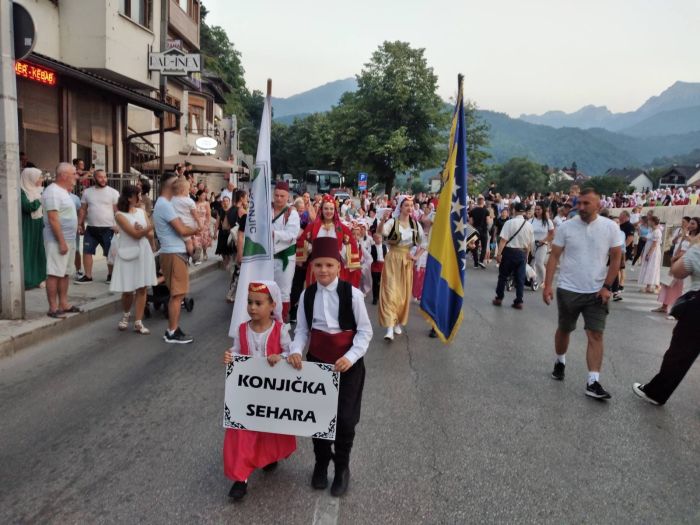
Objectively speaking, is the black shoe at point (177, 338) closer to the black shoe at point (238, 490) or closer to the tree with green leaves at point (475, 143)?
the black shoe at point (238, 490)

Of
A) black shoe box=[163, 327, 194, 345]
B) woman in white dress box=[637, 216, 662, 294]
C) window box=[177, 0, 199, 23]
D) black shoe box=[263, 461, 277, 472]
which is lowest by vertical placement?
black shoe box=[163, 327, 194, 345]

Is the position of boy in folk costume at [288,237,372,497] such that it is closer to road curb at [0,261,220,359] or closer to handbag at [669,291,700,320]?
handbag at [669,291,700,320]

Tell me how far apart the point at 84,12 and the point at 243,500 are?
15.3 metres

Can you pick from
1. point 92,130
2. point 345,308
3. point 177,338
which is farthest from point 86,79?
point 345,308

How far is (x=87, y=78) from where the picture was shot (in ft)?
43.4

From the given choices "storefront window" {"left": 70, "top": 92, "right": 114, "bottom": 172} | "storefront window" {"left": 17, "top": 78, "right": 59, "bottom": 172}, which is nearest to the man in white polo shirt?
"storefront window" {"left": 17, "top": 78, "right": 59, "bottom": 172}

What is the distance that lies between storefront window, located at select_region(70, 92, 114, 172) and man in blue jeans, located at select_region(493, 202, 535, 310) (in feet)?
38.3

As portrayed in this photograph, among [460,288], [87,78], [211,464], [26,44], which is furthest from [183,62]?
[211,464]

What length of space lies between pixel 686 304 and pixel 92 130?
52.6ft

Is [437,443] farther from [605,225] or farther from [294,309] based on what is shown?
[294,309]

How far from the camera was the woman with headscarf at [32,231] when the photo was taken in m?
7.32

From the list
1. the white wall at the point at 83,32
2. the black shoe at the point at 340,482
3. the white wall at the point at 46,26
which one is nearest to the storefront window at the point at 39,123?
the white wall at the point at 46,26

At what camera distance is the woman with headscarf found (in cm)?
732

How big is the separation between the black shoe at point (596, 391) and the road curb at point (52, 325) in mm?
5839
